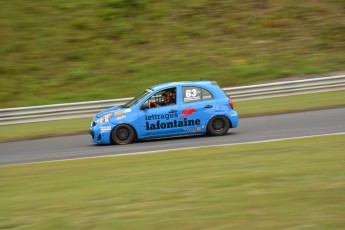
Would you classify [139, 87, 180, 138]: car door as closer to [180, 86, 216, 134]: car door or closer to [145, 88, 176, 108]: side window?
[145, 88, 176, 108]: side window

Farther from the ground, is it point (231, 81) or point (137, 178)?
point (231, 81)

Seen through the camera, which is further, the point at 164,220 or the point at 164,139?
the point at 164,139

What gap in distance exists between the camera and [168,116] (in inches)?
575

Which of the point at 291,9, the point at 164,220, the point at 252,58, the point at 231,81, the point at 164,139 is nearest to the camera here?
the point at 164,220

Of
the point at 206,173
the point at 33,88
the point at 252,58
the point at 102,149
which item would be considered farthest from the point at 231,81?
the point at 206,173

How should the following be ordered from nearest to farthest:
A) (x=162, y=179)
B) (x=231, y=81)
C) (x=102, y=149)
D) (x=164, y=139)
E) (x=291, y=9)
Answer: (x=162, y=179) → (x=102, y=149) → (x=164, y=139) → (x=231, y=81) → (x=291, y=9)

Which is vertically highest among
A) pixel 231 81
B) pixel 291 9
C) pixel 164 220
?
pixel 291 9

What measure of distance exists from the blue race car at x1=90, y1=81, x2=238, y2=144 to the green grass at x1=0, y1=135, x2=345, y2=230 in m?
3.55

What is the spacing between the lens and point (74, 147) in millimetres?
14727

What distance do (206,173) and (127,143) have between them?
5.95m

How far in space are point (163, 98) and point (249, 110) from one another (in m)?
4.95

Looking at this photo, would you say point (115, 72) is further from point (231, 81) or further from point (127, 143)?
point (127, 143)

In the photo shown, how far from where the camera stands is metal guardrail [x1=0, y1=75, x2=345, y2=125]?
808 inches

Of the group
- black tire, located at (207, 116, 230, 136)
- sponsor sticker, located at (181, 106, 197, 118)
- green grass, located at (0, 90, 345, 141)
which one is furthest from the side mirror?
green grass, located at (0, 90, 345, 141)
